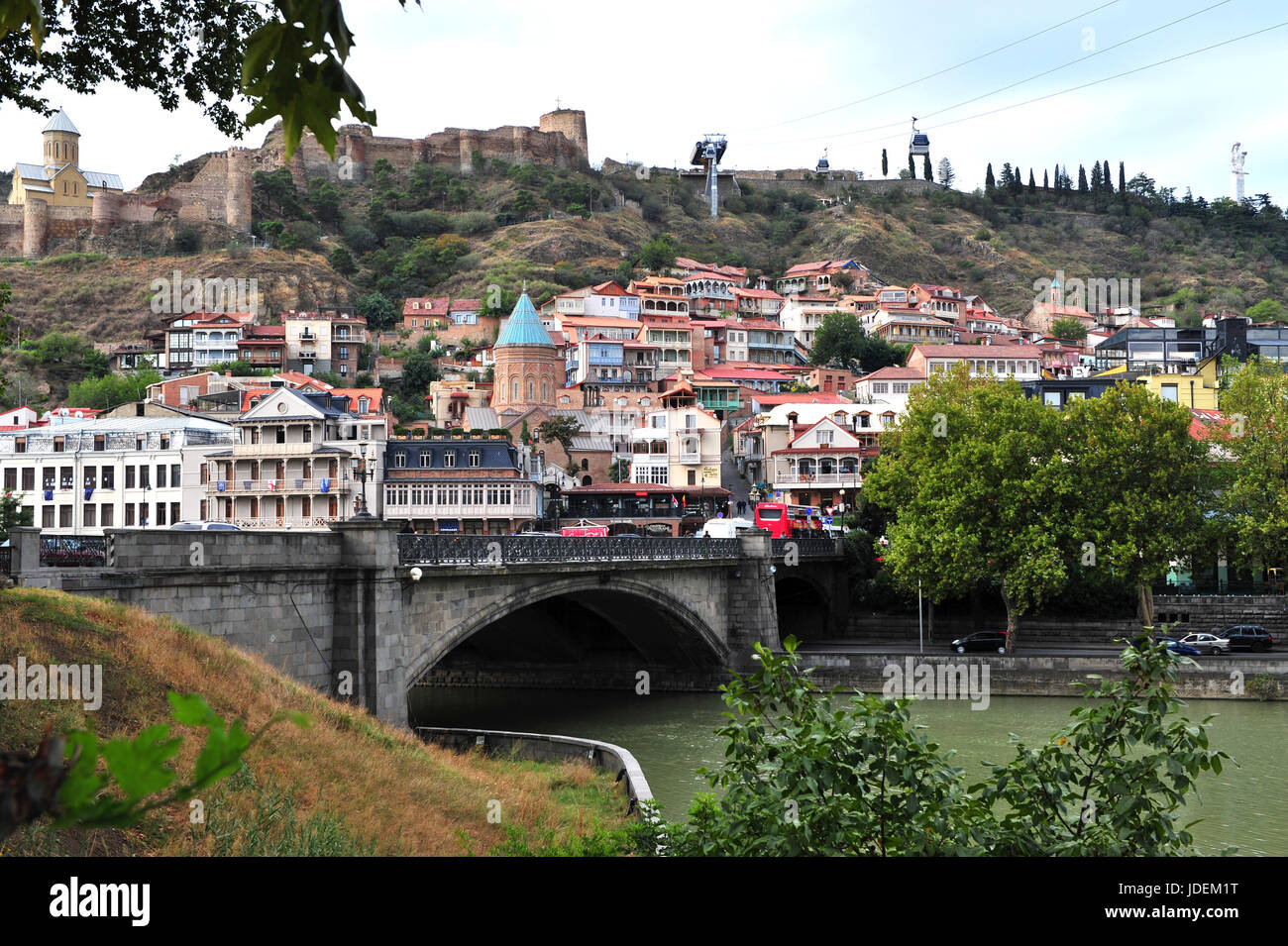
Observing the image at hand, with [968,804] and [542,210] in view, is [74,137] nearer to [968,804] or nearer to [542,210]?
[542,210]

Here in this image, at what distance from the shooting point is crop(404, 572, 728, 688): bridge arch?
23.5m

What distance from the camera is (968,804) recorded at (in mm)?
7707

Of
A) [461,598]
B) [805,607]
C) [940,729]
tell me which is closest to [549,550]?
[461,598]

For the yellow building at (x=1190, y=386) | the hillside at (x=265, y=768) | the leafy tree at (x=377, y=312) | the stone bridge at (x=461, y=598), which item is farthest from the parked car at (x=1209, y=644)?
the leafy tree at (x=377, y=312)

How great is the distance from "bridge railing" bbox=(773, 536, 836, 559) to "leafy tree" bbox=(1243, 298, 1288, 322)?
8554 cm

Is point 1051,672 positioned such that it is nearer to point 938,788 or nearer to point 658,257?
point 938,788

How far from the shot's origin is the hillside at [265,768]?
11.0 metres

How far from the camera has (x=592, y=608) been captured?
3488 cm

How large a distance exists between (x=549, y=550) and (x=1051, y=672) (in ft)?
54.9

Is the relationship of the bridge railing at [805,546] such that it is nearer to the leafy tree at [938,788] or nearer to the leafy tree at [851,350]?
the leafy tree at [938,788]

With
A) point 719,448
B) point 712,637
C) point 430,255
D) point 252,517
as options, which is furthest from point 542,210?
point 712,637

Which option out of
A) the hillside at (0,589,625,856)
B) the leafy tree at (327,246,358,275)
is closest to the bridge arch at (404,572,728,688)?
the hillside at (0,589,625,856)

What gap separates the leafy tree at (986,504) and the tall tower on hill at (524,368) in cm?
4116

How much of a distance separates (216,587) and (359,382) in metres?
78.3
